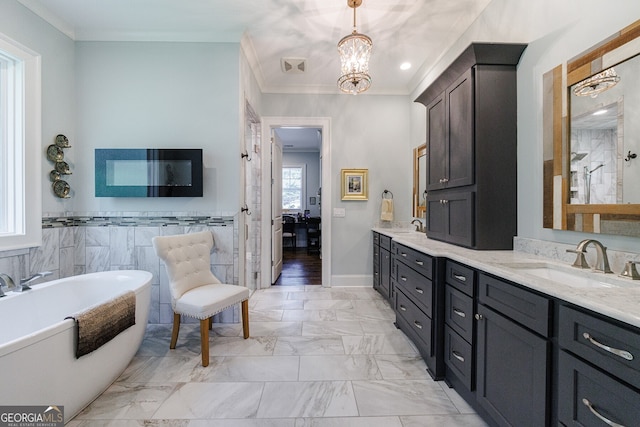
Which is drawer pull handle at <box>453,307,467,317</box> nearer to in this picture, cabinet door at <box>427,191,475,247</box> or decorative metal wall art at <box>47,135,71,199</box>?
cabinet door at <box>427,191,475,247</box>

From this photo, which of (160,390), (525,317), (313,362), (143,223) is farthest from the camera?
(143,223)

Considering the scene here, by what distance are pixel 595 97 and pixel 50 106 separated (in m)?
3.91

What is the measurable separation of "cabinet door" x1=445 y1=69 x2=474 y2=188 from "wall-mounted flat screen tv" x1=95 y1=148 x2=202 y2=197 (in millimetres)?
2238

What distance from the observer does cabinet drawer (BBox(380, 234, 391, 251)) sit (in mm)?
3154

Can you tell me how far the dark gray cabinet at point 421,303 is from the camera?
6.15 feet

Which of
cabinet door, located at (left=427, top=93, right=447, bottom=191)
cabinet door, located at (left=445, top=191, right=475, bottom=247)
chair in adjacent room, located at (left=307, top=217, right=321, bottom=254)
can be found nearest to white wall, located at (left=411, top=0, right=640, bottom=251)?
cabinet door, located at (left=445, top=191, right=475, bottom=247)

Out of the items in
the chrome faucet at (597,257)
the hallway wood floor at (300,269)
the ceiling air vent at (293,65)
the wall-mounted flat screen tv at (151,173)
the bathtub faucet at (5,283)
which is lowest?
the hallway wood floor at (300,269)

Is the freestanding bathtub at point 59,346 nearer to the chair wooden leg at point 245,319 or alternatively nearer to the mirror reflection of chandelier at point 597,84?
the chair wooden leg at point 245,319

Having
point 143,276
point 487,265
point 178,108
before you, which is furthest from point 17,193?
point 487,265

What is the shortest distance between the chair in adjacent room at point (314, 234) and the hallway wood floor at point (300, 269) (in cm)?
25

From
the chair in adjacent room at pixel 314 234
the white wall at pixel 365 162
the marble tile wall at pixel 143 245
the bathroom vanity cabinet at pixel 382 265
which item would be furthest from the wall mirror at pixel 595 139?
the chair in adjacent room at pixel 314 234

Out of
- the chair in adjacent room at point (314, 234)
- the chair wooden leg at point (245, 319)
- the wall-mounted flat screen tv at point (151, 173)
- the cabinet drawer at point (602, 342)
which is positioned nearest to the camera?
the cabinet drawer at point (602, 342)

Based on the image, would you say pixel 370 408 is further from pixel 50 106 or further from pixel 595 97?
pixel 50 106

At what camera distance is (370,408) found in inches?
63.5
